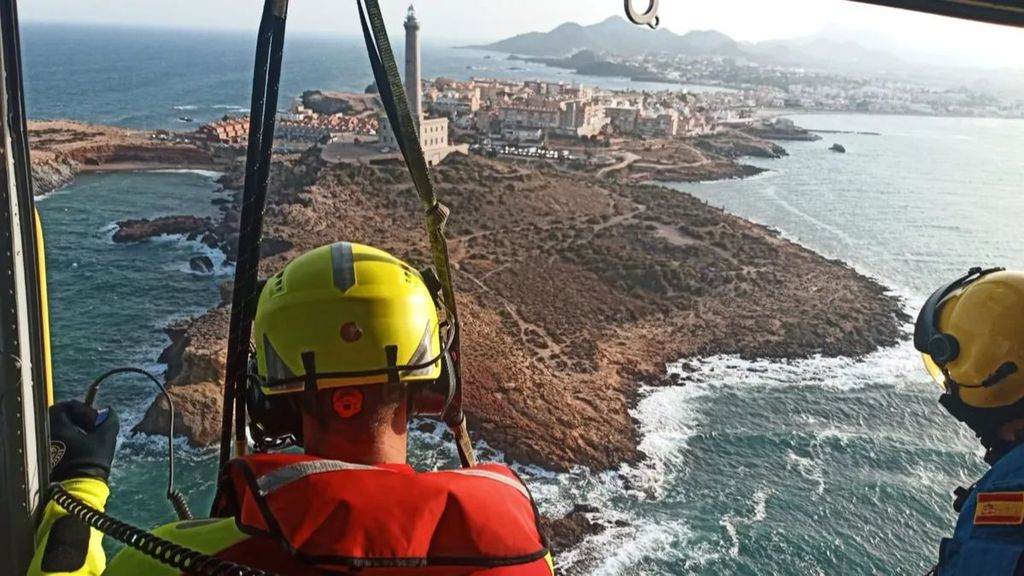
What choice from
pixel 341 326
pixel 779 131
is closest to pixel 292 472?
pixel 341 326

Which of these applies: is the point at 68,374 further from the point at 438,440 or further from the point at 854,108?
the point at 854,108

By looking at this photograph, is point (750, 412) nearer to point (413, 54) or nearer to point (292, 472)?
point (292, 472)

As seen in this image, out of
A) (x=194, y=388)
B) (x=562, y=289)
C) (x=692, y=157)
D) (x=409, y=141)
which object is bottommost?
(x=194, y=388)

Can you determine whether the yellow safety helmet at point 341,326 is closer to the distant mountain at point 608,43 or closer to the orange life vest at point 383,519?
the orange life vest at point 383,519

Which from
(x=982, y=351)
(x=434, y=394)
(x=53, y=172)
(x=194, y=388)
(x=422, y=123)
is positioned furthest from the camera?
(x=53, y=172)

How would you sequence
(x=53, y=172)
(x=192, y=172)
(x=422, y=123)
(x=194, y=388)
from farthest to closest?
1. (x=192, y=172)
2. (x=53, y=172)
3. (x=422, y=123)
4. (x=194, y=388)

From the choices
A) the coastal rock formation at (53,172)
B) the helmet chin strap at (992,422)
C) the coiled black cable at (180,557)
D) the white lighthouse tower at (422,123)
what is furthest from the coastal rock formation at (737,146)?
the coiled black cable at (180,557)
